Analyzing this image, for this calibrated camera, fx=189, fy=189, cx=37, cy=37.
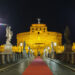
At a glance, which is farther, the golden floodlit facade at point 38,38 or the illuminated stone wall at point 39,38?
the illuminated stone wall at point 39,38

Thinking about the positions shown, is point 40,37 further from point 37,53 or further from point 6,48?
point 6,48

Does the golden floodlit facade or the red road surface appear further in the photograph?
the golden floodlit facade

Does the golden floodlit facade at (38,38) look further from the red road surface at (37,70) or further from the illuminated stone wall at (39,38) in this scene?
the red road surface at (37,70)

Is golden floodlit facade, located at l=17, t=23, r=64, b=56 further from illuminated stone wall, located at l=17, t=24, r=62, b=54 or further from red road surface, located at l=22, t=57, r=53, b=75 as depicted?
red road surface, located at l=22, t=57, r=53, b=75

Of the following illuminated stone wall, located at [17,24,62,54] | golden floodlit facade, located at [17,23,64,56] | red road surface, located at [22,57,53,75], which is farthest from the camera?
illuminated stone wall, located at [17,24,62,54]

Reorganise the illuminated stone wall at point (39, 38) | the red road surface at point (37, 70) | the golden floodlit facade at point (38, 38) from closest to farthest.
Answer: the red road surface at point (37, 70)
the golden floodlit facade at point (38, 38)
the illuminated stone wall at point (39, 38)

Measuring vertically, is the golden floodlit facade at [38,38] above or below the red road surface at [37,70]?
above

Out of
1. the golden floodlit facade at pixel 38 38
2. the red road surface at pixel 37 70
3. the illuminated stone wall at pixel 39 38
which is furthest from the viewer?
the illuminated stone wall at pixel 39 38

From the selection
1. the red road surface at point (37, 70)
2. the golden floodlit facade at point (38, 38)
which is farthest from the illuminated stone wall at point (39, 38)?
the red road surface at point (37, 70)

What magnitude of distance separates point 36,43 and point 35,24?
2552 cm

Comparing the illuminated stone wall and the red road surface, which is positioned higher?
the illuminated stone wall

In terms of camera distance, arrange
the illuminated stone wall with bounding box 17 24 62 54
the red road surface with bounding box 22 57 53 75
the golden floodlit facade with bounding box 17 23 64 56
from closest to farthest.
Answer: the red road surface with bounding box 22 57 53 75 → the golden floodlit facade with bounding box 17 23 64 56 → the illuminated stone wall with bounding box 17 24 62 54

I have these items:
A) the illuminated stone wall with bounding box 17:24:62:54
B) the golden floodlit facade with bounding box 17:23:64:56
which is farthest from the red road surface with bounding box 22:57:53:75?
the illuminated stone wall with bounding box 17:24:62:54

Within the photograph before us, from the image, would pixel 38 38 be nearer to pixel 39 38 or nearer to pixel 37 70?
pixel 39 38
